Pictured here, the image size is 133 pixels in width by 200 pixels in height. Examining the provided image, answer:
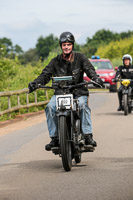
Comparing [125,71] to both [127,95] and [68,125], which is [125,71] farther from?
[68,125]

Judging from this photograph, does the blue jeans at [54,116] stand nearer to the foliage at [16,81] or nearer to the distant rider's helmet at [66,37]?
the distant rider's helmet at [66,37]

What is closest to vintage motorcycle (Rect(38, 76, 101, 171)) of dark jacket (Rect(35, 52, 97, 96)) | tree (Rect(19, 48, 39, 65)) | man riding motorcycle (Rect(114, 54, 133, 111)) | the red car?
dark jacket (Rect(35, 52, 97, 96))

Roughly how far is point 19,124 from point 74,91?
8393 mm

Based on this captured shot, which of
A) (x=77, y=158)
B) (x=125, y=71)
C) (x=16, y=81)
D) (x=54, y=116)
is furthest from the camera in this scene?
(x=16, y=81)

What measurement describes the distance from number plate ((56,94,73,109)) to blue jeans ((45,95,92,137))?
0.49 ft

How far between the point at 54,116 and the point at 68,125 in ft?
0.81

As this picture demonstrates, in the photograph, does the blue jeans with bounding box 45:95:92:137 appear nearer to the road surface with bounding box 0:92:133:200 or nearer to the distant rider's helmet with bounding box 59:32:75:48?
the road surface with bounding box 0:92:133:200

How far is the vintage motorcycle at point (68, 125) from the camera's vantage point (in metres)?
7.82

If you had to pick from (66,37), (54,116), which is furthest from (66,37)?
(54,116)

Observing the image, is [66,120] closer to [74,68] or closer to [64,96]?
[64,96]

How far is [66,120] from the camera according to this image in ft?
26.6

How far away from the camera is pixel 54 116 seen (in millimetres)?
8273

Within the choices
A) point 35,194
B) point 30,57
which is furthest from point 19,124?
point 30,57

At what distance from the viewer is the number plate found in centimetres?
810
